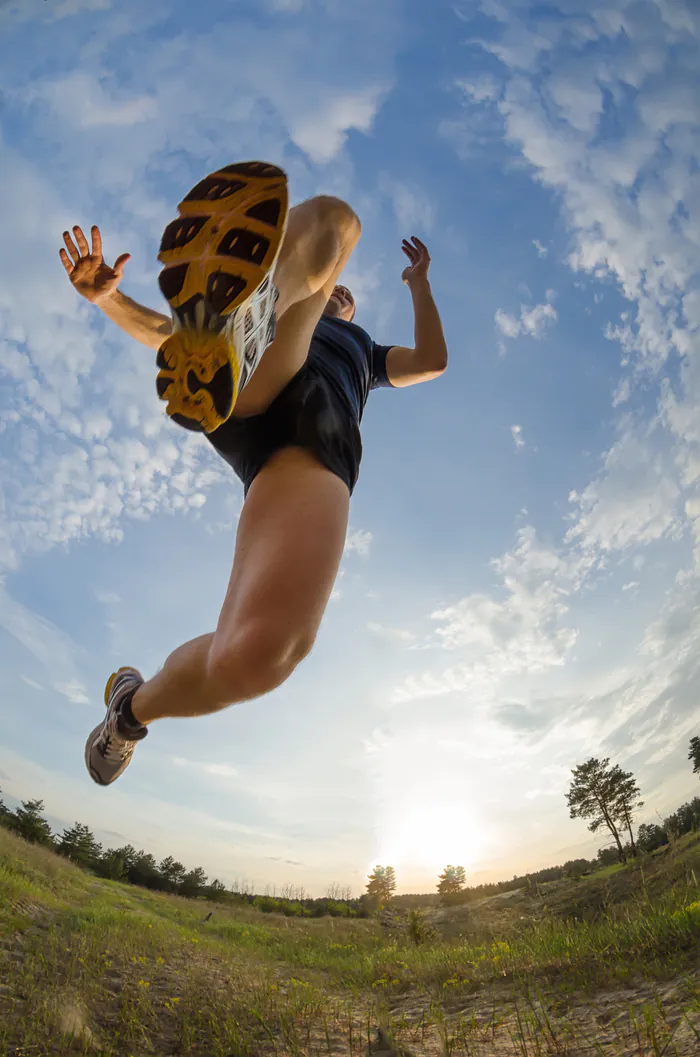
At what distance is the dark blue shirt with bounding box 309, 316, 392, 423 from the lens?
160 centimetres

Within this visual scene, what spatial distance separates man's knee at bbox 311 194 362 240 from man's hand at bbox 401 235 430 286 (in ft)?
3.33

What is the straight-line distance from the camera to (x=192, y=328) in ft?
3.47

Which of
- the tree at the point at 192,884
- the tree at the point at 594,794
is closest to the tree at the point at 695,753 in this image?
the tree at the point at 594,794

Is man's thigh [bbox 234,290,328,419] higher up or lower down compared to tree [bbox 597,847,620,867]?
higher up

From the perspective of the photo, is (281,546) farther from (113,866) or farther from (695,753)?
(695,753)

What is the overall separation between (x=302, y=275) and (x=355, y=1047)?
12.6 feet

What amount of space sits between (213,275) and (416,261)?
172cm

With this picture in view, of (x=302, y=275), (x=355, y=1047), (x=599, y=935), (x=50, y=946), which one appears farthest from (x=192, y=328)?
(x=50, y=946)

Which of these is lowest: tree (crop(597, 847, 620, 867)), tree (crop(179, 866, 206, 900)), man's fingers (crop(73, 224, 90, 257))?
tree (crop(597, 847, 620, 867))

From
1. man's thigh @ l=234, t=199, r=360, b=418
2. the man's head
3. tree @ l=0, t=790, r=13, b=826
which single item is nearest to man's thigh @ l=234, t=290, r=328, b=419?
man's thigh @ l=234, t=199, r=360, b=418

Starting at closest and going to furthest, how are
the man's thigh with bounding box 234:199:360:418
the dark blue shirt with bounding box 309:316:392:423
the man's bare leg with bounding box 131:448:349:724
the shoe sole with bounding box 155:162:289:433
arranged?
1. the shoe sole with bounding box 155:162:289:433
2. the man's bare leg with bounding box 131:448:349:724
3. the man's thigh with bounding box 234:199:360:418
4. the dark blue shirt with bounding box 309:316:392:423

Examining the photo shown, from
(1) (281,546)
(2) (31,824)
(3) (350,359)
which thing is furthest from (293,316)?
(2) (31,824)

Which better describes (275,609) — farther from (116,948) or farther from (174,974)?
(116,948)

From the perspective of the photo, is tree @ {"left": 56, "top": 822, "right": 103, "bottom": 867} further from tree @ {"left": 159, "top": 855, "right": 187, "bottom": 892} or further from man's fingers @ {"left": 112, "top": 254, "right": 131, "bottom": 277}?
man's fingers @ {"left": 112, "top": 254, "right": 131, "bottom": 277}
